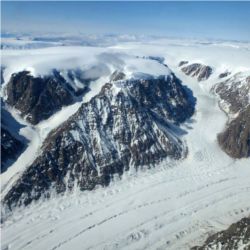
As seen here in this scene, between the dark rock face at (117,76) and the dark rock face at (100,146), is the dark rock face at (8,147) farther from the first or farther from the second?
the dark rock face at (117,76)

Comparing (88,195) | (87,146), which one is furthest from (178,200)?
(87,146)

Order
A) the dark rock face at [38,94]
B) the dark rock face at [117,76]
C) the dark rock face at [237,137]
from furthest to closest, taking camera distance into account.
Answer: the dark rock face at [117,76] → the dark rock face at [38,94] → the dark rock face at [237,137]

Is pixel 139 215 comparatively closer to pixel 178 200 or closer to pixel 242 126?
pixel 178 200

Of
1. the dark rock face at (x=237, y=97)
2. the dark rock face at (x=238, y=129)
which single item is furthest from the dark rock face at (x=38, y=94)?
the dark rock face at (x=237, y=97)

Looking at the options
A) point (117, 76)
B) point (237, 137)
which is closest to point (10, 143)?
point (117, 76)

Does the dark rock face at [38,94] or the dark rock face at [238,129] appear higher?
the dark rock face at [38,94]
